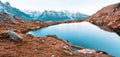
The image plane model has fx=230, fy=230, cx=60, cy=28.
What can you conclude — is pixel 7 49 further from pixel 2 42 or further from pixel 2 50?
pixel 2 42

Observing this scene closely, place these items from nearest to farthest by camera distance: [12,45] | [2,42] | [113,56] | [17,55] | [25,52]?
[17,55], [25,52], [12,45], [2,42], [113,56]

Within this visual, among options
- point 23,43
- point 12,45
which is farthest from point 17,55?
point 23,43

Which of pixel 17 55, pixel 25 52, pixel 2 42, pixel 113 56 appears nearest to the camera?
pixel 17 55

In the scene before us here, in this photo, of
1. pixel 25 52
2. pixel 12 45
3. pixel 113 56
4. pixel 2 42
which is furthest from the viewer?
pixel 113 56

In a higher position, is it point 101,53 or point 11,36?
point 11,36

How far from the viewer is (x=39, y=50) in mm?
54562

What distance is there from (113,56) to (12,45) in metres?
30.1

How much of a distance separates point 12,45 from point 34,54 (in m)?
7.40

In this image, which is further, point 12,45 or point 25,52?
point 12,45

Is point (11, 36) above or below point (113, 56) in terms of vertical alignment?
above

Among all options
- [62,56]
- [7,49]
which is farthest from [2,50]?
[62,56]

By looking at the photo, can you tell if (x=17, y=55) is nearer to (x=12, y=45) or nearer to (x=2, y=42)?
(x=12, y=45)

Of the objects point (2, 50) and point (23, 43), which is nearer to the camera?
point (2, 50)

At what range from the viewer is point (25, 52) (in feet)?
163
